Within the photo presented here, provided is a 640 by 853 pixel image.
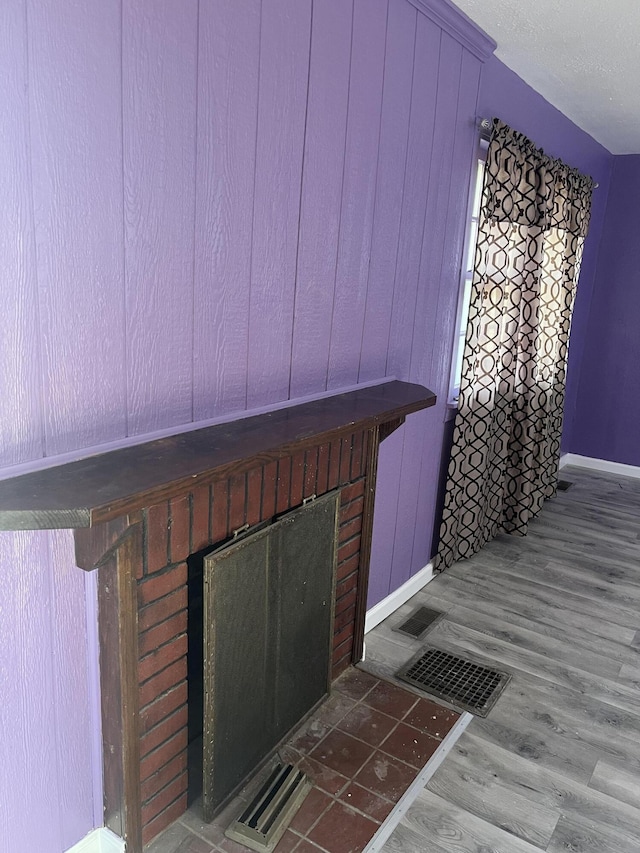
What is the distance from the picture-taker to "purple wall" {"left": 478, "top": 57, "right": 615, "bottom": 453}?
274 centimetres

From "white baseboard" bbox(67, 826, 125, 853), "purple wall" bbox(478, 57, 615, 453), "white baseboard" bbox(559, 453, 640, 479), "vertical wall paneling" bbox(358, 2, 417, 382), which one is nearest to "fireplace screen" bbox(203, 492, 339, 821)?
"white baseboard" bbox(67, 826, 125, 853)

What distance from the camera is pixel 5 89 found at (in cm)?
104

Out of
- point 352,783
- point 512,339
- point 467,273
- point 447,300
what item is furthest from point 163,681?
point 512,339

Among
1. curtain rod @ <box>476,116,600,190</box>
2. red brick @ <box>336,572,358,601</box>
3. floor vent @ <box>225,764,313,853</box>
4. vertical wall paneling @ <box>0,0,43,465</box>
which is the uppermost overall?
curtain rod @ <box>476,116,600,190</box>

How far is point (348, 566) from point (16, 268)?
1.44 metres

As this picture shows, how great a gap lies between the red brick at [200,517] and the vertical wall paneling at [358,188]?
0.69 metres

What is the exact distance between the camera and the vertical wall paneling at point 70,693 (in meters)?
1.30

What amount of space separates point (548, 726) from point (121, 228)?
1.97m

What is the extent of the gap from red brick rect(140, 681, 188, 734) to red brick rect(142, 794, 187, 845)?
274 millimetres

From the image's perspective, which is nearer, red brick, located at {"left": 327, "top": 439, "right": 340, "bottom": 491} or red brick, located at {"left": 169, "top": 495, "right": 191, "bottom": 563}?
red brick, located at {"left": 169, "top": 495, "right": 191, "bottom": 563}

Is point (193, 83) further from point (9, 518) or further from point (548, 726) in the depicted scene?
point (548, 726)

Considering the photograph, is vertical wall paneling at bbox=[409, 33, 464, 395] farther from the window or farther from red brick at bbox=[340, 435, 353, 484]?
red brick at bbox=[340, 435, 353, 484]

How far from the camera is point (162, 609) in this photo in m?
1.46

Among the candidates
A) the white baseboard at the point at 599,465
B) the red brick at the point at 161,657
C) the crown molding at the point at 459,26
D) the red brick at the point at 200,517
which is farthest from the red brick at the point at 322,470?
the white baseboard at the point at 599,465
